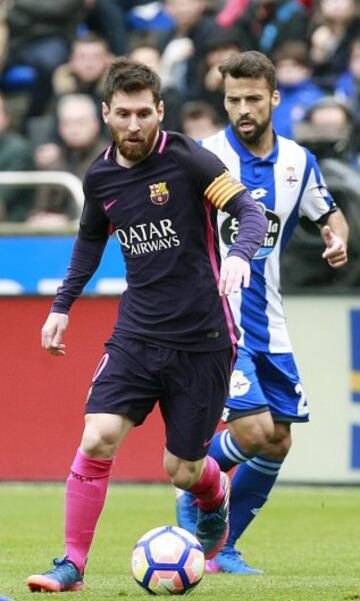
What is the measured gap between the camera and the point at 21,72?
15.7 m

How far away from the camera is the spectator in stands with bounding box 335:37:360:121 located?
13.7 metres

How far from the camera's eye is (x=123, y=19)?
16.2 meters

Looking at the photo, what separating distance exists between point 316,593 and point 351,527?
3.11m

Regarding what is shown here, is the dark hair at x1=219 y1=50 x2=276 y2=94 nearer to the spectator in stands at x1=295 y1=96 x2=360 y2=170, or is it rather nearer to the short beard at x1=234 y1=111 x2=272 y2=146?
the short beard at x1=234 y1=111 x2=272 y2=146

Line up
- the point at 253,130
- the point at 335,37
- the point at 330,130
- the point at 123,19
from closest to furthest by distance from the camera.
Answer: the point at 253,130, the point at 330,130, the point at 335,37, the point at 123,19

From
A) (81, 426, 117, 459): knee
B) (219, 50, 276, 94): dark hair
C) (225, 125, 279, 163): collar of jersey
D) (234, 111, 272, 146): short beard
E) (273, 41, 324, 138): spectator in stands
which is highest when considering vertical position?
(273, 41, 324, 138): spectator in stands

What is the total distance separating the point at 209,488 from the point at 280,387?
2.87 feet

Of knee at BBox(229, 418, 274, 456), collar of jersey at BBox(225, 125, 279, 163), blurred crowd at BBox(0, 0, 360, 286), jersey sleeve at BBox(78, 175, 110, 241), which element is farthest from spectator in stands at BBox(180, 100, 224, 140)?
jersey sleeve at BBox(78, 175, 110, 241)

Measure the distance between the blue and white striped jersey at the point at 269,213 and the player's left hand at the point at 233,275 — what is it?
5.04ft

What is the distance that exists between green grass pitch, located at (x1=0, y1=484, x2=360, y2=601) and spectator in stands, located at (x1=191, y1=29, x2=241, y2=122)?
394cm

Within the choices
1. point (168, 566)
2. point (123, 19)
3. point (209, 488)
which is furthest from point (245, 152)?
point (123, 19)

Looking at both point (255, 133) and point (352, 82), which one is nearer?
point (255, 133)

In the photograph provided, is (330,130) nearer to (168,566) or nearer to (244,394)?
(244,394)

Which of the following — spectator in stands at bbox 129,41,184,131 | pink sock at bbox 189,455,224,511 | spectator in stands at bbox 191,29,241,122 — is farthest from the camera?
spectator in stands at bbox 191,29,241,122
